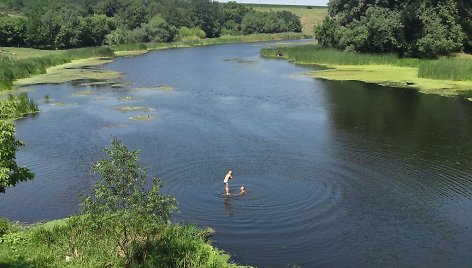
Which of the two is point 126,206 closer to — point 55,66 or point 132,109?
point 132,109

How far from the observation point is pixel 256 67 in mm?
80938

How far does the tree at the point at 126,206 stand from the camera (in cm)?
1720

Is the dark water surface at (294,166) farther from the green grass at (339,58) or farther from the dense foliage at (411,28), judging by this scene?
the dense foliage at (411,28)

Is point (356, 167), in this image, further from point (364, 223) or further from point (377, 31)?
point (377, 31)

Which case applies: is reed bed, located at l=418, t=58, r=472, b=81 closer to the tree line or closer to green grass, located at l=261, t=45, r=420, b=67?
green grass, located at l=261, t=45, r=420, b=67

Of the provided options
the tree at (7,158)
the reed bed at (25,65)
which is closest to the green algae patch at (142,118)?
the reed bed at (25,65)

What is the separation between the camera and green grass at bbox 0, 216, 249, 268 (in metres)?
16.8

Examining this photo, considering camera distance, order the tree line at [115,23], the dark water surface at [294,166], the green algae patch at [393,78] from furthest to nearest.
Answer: the tree line at [115,23] → the green algae patch at [393,78] → the dark water surface at [294,166]

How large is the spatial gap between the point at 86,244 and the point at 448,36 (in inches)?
2664

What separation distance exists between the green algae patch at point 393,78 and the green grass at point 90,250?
4064 centimetres

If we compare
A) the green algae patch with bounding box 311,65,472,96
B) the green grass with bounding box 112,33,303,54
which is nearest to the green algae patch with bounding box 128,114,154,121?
the green algae patch with bounding box 311,65,472,96

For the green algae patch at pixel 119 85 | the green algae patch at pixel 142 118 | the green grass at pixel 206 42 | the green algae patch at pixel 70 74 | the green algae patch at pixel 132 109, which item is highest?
the green grass at pixel 206 42

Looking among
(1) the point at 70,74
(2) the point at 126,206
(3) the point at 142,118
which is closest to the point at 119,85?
(1) the point at 70,74

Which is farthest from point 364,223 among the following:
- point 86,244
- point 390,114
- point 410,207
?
point 390,114
